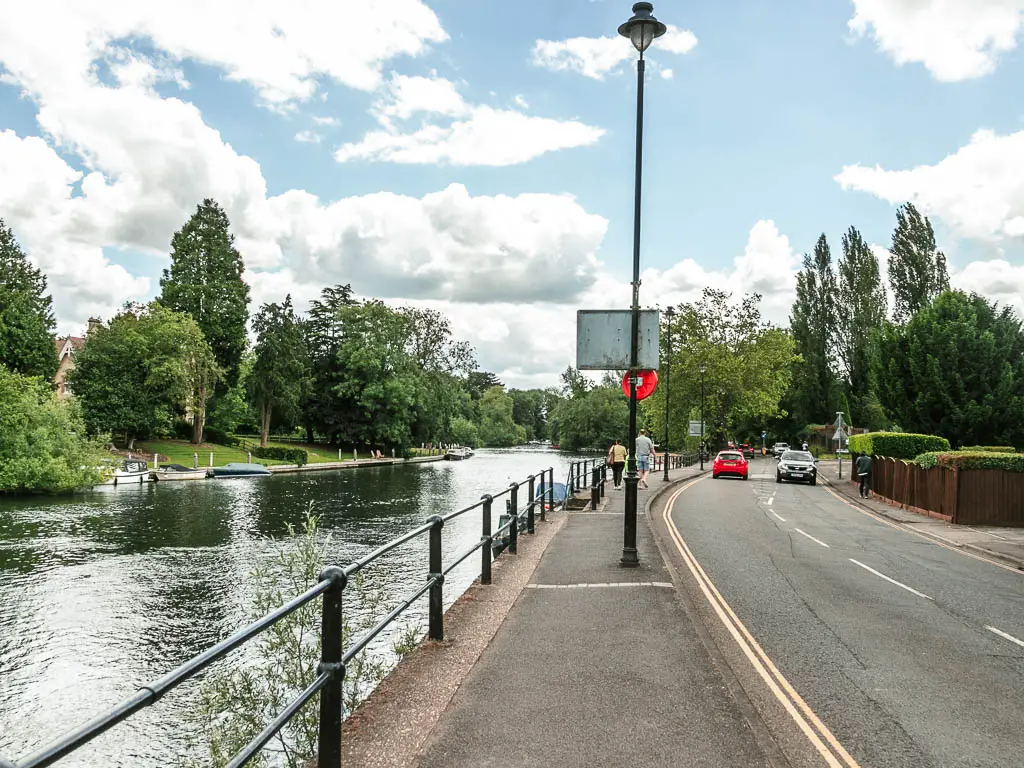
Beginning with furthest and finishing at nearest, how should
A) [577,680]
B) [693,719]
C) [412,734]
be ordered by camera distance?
[577,680] → [693,719] → [412,734]

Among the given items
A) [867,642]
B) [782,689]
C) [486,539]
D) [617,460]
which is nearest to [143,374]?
[617,460]

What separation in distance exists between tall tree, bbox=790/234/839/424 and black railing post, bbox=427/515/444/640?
73805 millimetres

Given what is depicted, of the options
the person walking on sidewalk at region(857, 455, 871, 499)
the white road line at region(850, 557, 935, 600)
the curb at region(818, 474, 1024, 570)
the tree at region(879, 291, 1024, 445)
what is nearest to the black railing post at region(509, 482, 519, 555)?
the white road line at region(850, 557, 935, 600)

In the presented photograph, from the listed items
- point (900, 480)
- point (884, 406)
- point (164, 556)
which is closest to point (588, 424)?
point (884, 406)

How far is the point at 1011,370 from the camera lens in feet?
115

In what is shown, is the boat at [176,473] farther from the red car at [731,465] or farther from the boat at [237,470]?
the red car at [731,465]

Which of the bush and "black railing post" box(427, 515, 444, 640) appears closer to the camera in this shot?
"black railing post" box(427, 515, 444, 640)

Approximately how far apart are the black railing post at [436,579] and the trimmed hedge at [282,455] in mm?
58336

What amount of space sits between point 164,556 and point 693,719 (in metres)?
21.9

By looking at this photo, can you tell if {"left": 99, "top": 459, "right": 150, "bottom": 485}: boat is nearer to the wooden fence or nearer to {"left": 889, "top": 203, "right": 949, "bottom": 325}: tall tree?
the wooden fence

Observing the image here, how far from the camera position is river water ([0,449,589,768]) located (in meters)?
12.1

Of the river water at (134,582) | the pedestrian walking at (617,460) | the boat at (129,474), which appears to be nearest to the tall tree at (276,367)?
the boat at (129,474)

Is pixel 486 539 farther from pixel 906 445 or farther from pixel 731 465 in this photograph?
pixel 731 465

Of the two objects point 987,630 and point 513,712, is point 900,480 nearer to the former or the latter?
point 987,630
